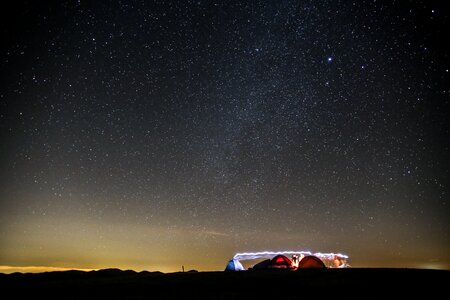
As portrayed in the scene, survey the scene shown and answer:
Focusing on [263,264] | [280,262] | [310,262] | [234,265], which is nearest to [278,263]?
[280,262]

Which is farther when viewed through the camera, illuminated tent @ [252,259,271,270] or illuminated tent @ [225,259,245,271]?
illuminated tent @ [225,259,245,271]

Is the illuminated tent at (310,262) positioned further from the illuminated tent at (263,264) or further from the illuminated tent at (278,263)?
the illuminated tent at (263,264)

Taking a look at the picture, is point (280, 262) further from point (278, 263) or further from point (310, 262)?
point (310, 262)

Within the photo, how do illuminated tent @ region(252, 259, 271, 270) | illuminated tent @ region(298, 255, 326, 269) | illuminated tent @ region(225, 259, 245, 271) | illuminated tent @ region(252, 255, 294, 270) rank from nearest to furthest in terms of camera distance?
1. illuminated tent @ region(252, 255, 294, 270)
2. illuminated tent @ region(252, 259, 271, 270)
3. illuminated tent @ region(298, 255, 326, 269)
4. illuminated tent @ region(225, 259, 245, 271)

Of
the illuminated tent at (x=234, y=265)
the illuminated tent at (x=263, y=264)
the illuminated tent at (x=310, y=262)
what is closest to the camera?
the illuminated tent at (x=263, y=264)

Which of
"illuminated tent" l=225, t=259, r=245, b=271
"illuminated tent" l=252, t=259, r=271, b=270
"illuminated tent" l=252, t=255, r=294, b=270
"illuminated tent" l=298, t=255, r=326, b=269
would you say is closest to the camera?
"illuminated tent" l=252, t=255, r=294, b=270

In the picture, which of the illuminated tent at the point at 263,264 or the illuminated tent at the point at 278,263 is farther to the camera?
the illuminated tent at the point at 263,264

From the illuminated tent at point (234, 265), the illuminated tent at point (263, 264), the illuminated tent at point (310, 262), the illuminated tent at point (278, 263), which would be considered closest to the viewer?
the illuminated tent at point (278, 263)

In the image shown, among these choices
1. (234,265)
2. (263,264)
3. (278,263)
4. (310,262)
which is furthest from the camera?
(234,265)

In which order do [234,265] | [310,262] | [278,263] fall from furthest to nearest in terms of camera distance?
[234,265] < [310,262] < [278,263]

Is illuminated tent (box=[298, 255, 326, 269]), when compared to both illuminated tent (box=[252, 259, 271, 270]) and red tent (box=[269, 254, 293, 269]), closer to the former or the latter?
red tent (box=[269, 254, 293, 269])

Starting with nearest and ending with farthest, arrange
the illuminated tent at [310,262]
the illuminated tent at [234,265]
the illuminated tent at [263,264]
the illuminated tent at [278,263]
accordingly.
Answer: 1. the illuminated tent at [278,263]
2. the illuminated tent at [263,264]
3. the illuminated tent at [310,262]
4. the illuminated tent at [234,265]

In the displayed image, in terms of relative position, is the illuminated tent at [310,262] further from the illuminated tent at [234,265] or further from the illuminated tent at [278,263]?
the illuminated tent at [234,265]

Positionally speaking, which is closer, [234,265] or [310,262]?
[310,262]
